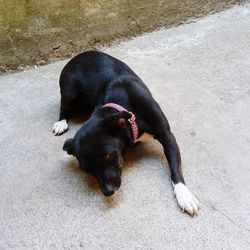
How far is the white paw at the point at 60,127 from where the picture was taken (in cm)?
227

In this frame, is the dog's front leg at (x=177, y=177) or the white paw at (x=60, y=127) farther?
the white paw at (x=60, y=127)

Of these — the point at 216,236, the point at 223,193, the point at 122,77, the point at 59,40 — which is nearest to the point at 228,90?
the point at 122,77

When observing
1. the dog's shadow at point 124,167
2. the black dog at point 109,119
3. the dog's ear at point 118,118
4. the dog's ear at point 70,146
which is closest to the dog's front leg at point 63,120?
the black dog at point 109,119

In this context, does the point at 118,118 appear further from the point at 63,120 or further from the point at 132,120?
the point at 63,120

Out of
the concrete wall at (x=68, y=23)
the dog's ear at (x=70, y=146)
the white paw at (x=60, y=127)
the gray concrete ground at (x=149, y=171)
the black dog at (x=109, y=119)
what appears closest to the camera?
the gray concrete ground at (x=149, y=171)

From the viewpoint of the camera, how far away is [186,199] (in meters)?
1.71

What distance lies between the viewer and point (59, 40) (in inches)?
121

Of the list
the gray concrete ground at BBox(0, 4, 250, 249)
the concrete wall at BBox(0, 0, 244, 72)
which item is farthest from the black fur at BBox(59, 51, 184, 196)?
the concrete wall at BBox(0, 0, 244, 72)

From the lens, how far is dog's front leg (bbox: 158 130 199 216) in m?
1.69

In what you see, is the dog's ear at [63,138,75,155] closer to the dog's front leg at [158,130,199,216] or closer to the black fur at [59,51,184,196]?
the black fur at [59,51,184,196]

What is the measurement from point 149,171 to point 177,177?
16 cm

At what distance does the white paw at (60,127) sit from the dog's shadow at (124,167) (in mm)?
252

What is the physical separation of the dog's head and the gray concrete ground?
0.37 feet

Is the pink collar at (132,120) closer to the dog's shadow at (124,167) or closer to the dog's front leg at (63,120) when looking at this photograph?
the dog's shadow at (124,167)
